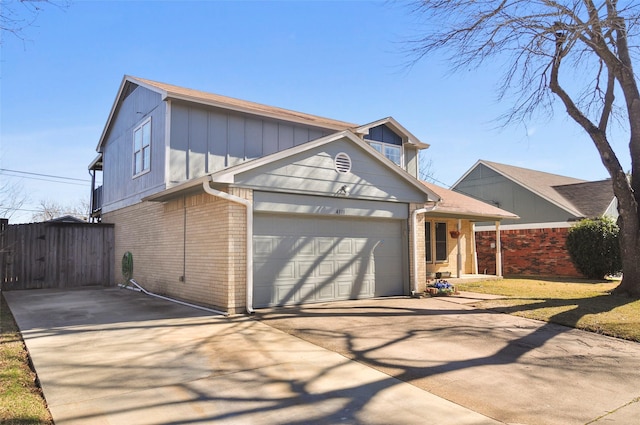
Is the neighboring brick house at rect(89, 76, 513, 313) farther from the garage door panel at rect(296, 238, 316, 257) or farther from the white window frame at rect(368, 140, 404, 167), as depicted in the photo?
the white window frame at rect(368, 140, 404, 167)

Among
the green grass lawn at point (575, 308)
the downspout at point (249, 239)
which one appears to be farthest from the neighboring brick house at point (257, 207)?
the green grass lawn at point (575, 308)

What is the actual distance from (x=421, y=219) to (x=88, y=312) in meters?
8.73

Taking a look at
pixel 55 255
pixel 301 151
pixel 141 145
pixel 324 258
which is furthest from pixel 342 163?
pixel 55 255

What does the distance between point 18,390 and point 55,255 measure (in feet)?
39.4

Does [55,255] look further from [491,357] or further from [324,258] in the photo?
[491,357]

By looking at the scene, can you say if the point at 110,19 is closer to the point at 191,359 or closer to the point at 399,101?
the point at 191,359

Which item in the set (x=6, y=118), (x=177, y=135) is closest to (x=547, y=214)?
(x=177, y=135)

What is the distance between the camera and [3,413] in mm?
3773

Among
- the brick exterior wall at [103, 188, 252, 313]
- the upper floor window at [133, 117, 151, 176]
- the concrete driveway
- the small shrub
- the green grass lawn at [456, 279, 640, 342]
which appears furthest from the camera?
the small shrub

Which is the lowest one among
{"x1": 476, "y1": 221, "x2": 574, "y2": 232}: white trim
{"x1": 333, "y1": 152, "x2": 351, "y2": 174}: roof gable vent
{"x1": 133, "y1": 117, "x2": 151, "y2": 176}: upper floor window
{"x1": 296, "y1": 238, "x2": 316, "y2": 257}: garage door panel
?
{"x1": 296, "y1": 238, "x2": 316, "y2": 257}: garage door panel

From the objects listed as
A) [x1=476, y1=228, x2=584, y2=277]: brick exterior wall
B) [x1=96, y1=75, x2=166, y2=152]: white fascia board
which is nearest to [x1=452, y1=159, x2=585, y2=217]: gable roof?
[x1=476, y1=228, x2=584, y2=277]: brick exterior wall

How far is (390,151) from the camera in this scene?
1623cm

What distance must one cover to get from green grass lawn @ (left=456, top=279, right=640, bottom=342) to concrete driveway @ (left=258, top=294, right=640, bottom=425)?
0.47 m

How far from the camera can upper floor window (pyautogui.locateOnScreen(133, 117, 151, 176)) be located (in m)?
13.1
